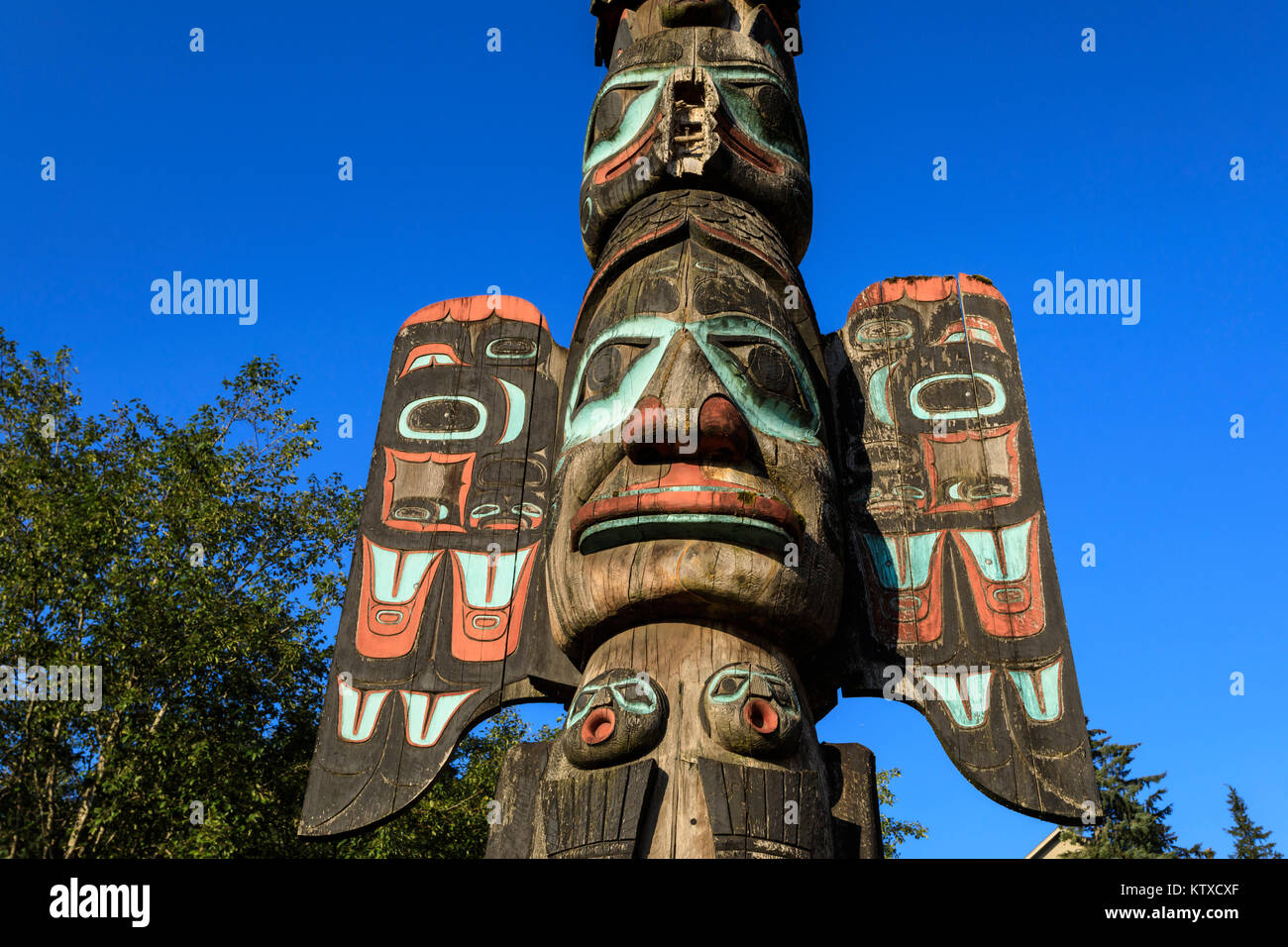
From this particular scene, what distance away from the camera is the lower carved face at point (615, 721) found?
385 centimetres

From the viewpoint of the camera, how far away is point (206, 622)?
936 centimetres

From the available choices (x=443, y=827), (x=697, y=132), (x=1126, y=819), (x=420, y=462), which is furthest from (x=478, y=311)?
(x=1126, y=819)

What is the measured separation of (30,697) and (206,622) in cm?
134

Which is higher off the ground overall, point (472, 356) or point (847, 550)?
point (472, 356)

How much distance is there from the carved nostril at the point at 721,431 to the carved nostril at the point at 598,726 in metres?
1.07

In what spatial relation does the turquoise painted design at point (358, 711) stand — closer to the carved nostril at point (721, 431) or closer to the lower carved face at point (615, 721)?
the lower carved face at point (615, 721)

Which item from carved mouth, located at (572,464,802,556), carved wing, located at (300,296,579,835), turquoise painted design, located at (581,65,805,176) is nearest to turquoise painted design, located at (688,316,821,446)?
carved mouth, located at (572,464,802,556)

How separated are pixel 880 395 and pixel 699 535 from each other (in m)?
1.63

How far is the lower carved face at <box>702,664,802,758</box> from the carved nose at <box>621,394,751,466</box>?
33.2 inches

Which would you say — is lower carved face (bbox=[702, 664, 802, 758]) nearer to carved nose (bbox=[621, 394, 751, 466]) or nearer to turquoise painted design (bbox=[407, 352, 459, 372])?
carved nose (bbox=[621, 394, 751, 466])

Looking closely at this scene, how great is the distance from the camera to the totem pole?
395cm

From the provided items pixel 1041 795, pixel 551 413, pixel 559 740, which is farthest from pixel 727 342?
pixel 1041 795

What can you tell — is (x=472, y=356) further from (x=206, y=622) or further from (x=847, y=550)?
(x=206, y=622)
